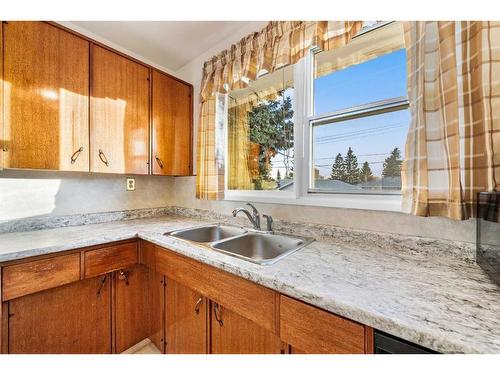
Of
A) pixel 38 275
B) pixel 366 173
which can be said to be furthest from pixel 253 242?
pixel 38 275

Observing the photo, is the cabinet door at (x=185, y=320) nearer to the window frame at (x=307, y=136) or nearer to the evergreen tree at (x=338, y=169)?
the window frame at (x=307, y=136)

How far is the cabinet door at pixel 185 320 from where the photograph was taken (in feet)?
3.84

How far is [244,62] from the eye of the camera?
159cm

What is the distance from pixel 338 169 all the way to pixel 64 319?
6.26ft

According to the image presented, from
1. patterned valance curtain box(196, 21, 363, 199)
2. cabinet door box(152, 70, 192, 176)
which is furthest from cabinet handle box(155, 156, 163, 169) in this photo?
patterned valance curtain box(196, 21, 363, 199)

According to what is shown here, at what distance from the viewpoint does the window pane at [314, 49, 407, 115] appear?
1.20 meters

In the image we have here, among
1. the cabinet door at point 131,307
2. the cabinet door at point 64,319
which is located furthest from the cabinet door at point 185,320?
the cabinet door at point 64,319

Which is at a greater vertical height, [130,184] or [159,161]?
[159,161]

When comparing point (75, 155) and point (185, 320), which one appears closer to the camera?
point (185, 320)

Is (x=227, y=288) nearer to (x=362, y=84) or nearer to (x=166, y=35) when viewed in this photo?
(x=362, y=84)

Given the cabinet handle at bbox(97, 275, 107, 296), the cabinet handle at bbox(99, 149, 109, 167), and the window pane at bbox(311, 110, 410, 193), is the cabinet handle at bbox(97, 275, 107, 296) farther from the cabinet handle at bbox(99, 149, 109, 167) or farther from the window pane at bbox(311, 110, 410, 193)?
the window pane at bbox(311, 110, 410, 193)

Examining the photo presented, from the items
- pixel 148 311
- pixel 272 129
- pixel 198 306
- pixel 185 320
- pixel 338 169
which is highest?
pixel 272 129

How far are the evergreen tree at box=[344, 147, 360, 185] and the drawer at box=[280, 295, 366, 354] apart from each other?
2.96 ft
